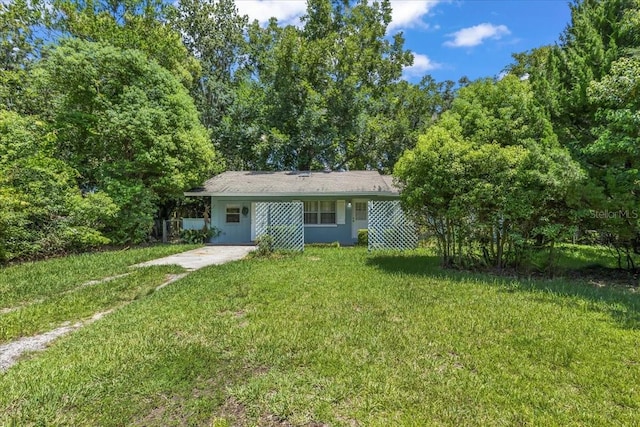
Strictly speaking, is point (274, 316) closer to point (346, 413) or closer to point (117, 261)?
point (346, 413)

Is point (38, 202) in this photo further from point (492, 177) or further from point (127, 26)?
point (127, 26)

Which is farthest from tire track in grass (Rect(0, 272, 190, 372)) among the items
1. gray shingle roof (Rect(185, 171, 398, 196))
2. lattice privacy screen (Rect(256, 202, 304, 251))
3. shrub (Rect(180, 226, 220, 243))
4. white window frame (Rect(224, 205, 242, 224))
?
white window frame (Rect(224, 205, 242, 224))

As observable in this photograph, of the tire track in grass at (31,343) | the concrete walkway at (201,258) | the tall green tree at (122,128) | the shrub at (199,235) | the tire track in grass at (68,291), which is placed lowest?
the tire track in grass at (31,343)

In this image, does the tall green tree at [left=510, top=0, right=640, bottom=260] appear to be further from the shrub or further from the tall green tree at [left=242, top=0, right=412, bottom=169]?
the tall green tree at [left=242, top=0, right=412, bottom=169]

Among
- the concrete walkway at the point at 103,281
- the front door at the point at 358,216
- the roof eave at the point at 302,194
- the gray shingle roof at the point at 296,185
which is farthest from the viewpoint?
the front door at the point at 358,216

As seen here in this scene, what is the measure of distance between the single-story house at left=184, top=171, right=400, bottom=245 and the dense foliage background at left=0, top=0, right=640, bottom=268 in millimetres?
1632

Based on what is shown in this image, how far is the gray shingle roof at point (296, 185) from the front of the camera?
14594 millimetres

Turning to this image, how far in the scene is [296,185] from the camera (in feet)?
51.5

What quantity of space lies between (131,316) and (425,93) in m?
24.7

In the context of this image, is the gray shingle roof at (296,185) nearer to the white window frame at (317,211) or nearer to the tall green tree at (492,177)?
the white window frame at (317,211)

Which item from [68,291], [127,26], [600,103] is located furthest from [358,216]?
[127,26]

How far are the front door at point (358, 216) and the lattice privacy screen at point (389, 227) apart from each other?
3.05 m

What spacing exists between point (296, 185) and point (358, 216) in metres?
3.20

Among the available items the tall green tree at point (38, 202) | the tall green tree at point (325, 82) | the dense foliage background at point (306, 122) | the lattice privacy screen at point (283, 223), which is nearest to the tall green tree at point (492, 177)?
the dense foliage background at point (306, 122)
